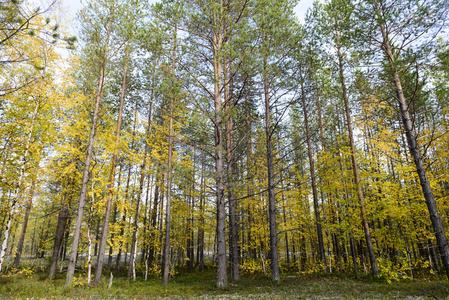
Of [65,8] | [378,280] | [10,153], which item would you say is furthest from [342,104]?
[10,153]

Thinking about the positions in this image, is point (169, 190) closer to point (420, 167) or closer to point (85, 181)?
point (85, 181)

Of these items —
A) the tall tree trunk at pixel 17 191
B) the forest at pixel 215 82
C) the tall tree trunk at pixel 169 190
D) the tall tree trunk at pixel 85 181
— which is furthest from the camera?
the tall tree trunk at pixel 85 181

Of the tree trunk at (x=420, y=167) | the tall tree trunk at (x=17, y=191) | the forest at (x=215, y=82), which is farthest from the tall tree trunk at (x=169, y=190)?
the tree trunk at (x=420, y=167)

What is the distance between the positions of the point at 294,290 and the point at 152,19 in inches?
410

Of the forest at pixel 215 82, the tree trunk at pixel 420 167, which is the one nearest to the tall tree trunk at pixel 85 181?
the forest at pixel 215 82

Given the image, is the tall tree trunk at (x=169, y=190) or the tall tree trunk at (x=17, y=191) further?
the tall tree trunk at (x=17, y=191)

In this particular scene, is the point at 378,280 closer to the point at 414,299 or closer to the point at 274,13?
the point at 414,299

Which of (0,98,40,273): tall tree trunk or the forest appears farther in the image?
(0,98,40,273): tall tree trunk

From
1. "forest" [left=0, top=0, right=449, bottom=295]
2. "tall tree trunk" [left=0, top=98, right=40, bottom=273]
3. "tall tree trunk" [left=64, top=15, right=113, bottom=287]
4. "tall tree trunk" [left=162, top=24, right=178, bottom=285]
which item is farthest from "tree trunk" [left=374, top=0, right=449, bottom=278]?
"tall tree trunk" [left=0, top=98, right=40, bottom=273]

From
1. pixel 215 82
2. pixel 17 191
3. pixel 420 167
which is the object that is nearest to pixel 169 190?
pixel 17 191

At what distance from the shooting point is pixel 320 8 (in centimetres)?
1023

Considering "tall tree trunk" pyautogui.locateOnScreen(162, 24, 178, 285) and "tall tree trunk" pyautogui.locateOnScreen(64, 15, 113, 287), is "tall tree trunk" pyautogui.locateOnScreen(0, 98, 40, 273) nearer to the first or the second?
"tall tree trunk" pyautogui.locateOnScreen(64, 15, 113, 287)

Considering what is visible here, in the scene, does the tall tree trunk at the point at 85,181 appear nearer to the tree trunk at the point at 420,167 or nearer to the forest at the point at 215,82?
the forest at the point at 215,82

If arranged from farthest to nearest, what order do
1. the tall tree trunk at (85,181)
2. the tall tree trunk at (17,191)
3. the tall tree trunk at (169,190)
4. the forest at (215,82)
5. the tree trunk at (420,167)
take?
the tall tree trunk at (85,181)
the tall tree trunk at (17,191)
the tall tree trunk at (169,190)
the forest at (215,82)
the tree trunk at (420,167)
